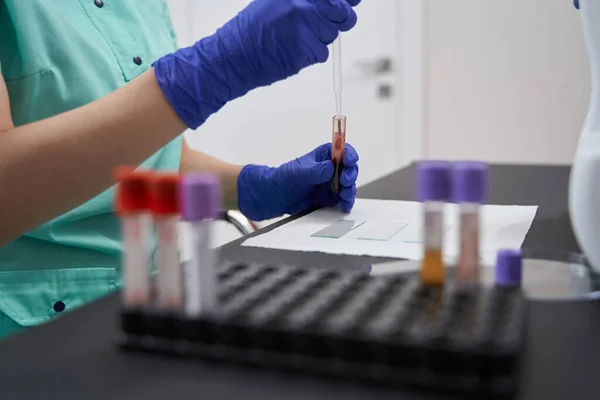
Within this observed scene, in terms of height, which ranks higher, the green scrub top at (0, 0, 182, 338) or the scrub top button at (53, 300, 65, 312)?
the green scrub top at (0, 0, 182, 338)

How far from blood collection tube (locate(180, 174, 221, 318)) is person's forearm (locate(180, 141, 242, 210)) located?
0.79 m

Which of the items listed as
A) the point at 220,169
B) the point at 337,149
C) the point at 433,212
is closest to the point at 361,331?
the point at 433,212

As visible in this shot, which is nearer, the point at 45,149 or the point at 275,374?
the point at 275,374

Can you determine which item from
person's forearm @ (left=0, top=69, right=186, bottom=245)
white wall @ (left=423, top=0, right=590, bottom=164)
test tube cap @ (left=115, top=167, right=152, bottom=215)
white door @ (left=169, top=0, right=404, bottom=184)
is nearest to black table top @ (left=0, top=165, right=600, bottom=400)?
test tube cap @ (left=115, top=167, right=152, bottom=215)

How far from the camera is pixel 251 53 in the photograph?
93 centimetres

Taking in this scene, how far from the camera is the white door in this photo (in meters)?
2.91

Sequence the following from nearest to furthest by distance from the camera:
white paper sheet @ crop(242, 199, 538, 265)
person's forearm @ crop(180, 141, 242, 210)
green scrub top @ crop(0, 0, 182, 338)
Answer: white paper sheet @ crop(242, 199, 538, 265), green scrub top @ crop(0, 0, 182, 338), person's forearm @ crop(180, 141, 242, 210)

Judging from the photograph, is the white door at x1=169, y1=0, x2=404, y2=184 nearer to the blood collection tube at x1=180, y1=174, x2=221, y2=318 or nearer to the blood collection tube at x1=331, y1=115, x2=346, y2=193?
the blood collection tube at x1=331, y1=115, x2=346, y2=193

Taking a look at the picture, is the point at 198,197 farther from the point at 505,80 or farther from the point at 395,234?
the point at 505,80

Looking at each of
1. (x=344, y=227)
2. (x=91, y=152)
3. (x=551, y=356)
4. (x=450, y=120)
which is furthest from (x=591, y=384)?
(x=450, y=120)

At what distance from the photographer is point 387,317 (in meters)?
0.47

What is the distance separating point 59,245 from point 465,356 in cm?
84

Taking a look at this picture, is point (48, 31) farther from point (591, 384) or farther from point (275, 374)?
point (591, 384)

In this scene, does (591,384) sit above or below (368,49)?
below
